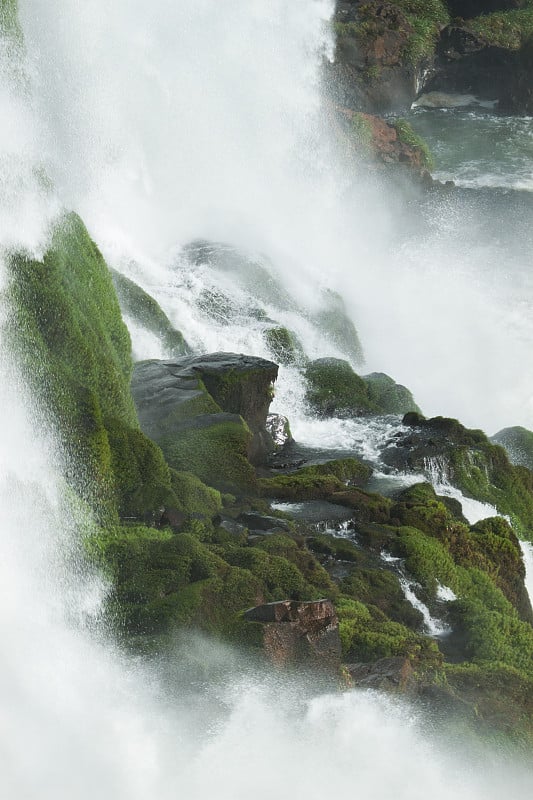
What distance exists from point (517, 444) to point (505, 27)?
42304 millimetres

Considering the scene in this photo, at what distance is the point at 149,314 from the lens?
25859 millimetres

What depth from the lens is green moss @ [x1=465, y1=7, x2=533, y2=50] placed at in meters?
60.4

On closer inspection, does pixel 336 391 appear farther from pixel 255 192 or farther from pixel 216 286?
pixel 255 192

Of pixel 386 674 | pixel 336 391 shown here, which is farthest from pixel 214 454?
pixel 336 391

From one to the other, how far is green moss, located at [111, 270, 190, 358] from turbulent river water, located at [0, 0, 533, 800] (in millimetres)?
488

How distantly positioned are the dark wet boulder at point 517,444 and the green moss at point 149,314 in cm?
889

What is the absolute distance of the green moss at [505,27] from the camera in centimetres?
6044

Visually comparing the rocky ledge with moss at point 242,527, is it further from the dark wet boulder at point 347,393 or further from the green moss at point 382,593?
Answer: the dark wet boulder at point 347,393

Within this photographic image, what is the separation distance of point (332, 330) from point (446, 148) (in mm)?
25678

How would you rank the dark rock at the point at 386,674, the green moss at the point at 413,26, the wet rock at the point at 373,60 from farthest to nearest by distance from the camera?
the green moss at the point at 413,26
the wet rock at the point at 373,60
the dark rock at the point at 386,674

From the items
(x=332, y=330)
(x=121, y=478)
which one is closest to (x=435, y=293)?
(x=332, y=330)

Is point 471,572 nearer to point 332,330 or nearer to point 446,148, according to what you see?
point 332,330

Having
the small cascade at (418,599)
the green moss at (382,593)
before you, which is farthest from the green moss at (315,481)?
the green moss at (382,593)

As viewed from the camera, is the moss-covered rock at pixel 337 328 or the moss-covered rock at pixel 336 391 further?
the moss-covered rock at pixel 337 328
